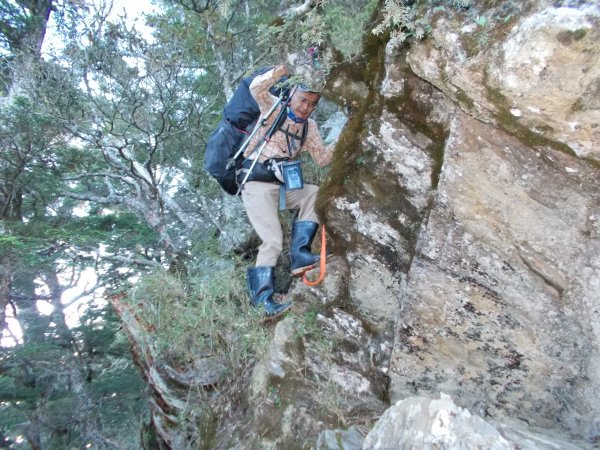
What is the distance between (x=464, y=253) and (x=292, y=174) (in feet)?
6.82

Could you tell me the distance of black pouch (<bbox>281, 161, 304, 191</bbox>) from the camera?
175 inches

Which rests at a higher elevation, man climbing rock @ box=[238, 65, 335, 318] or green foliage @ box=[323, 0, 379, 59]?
green foliage @ box=[323, 0, 379, 59]

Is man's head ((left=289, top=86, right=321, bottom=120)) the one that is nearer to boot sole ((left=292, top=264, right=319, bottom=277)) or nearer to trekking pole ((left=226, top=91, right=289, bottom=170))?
trekking pole ((left=226, top=91, right=289, bottom=170))

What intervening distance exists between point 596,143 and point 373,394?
251 cm

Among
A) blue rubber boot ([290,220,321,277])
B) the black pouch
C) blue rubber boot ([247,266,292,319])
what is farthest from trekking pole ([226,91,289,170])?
blue rubber boot ([247,266,292,319])

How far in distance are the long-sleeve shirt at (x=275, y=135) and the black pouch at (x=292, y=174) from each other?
0.16 metres

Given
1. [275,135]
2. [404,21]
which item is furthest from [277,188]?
[404,21]

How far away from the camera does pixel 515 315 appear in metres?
3.03

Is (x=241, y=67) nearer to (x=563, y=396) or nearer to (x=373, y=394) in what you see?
(x=373, y=394)

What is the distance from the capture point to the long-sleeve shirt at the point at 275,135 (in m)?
4.12

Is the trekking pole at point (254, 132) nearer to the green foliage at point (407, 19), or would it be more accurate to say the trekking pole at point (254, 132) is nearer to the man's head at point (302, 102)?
the man's head at point (302, 102)

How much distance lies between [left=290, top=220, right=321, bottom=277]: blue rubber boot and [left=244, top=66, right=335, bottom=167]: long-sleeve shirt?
0.83 metres

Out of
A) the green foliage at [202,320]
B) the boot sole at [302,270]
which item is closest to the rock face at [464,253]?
the boot sole at [302,270]

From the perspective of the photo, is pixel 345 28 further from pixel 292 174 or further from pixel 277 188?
pixel 277 188
